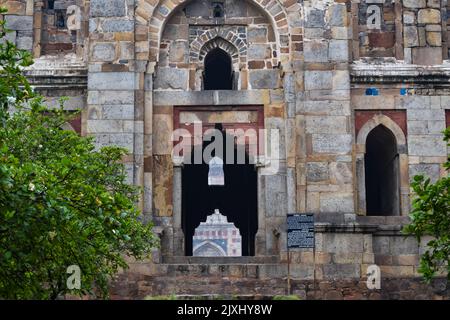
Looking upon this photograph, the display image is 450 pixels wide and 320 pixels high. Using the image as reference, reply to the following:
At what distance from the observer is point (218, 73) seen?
79.4 feet

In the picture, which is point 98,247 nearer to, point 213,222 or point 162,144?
point 162,144

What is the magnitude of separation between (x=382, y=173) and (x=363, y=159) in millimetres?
1740

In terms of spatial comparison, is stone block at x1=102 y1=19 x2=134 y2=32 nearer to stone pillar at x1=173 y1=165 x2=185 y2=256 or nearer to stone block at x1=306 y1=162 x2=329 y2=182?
stone pillar at x1=173 y1=165 x2=185 y2=256

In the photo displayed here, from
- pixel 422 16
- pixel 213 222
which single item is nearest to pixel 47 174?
pixel 422 16

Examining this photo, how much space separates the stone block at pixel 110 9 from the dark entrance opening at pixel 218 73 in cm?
244

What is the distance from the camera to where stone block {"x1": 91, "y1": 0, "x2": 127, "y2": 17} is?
859 inches

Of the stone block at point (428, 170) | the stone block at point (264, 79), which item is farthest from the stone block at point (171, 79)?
the stone block at point (428, 170)

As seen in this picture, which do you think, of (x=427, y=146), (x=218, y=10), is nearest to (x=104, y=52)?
(x=218, y=10)

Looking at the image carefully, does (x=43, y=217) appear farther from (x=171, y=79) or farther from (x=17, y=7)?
(x=17, y=7)

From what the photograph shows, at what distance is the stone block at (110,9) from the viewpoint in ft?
71.6

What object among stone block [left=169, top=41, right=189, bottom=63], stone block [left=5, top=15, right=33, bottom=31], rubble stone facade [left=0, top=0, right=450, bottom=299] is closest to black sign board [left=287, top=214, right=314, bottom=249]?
rubble stone facade [left=0, top=0, right=450, bottom=299]

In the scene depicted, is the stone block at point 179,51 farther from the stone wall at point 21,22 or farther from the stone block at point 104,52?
the stone wall at point 21,22

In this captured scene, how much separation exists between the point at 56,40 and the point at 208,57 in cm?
364

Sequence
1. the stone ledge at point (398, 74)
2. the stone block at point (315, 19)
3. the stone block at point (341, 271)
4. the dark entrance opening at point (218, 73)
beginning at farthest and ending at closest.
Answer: the dark entrance opening at point (218, 73) → the stone ledge at point (398, 74) → the stone block at point (315, 19) → the stone block at point (341, 271)
